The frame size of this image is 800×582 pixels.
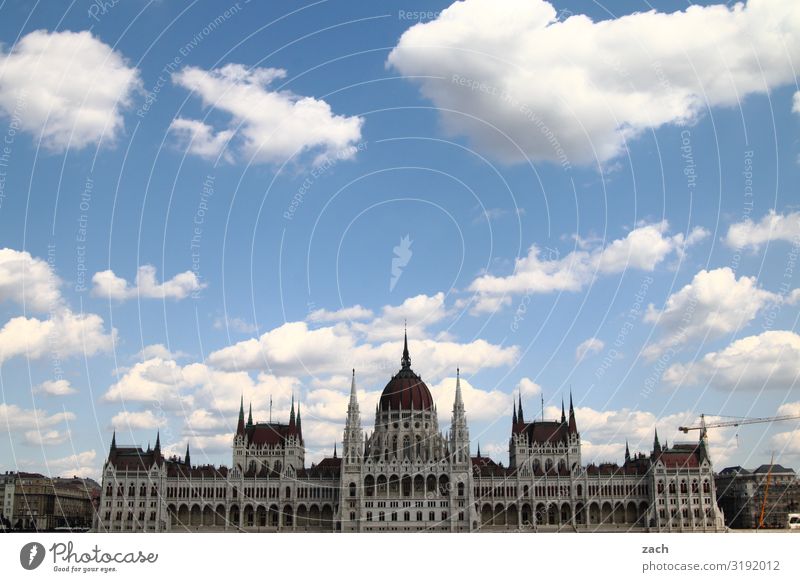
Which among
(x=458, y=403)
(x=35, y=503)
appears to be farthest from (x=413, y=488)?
(x=35, y=503)

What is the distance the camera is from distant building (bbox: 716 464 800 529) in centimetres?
15675

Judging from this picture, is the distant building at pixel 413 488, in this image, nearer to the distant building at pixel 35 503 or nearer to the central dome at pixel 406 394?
the central dome at pixel 406 394

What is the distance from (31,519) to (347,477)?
66.2 meters

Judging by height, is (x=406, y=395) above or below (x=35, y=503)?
above

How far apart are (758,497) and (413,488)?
217 feet

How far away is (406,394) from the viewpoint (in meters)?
147

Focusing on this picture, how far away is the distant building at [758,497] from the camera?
A: 157 m

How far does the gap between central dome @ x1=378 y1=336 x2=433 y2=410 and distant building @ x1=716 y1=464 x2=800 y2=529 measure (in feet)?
191

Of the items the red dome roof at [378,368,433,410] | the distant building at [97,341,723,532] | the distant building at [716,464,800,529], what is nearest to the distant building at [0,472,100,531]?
the distant building at [97,341,723,532]

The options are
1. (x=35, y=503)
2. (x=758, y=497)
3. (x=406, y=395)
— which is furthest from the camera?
(x=35, y=503)

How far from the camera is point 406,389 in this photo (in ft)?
482

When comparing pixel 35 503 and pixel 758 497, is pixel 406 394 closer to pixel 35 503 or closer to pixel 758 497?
pixel 758 497

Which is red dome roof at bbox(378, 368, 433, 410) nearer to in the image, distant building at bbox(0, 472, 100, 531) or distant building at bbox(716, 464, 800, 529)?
distant building at bbox(716, 464, 800, 529)
